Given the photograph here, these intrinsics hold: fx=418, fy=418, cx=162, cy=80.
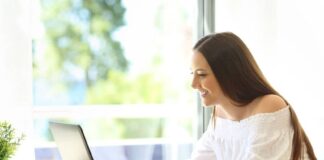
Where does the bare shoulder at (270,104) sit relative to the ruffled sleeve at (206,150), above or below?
above

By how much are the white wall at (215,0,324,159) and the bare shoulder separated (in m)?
0.67

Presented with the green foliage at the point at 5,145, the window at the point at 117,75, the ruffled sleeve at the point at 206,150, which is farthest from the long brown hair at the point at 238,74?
the window at the point at 117,75

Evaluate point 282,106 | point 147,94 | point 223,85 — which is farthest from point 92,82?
point 282,106

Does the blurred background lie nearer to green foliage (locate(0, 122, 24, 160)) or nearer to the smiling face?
green foliage (locate(0, 122, 24, 160))

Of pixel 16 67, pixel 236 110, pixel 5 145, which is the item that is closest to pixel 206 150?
pixel 236 110

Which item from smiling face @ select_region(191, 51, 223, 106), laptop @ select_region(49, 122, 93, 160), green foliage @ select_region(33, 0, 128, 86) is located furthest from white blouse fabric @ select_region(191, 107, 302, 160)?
green foliage @ select_region(33, 0, 128, 86)

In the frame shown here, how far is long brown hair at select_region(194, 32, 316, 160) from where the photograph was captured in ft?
4.79

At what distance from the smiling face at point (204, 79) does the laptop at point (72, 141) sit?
0.45 m

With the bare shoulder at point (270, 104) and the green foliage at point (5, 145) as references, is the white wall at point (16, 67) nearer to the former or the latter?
the green foliage at point (5, 145)

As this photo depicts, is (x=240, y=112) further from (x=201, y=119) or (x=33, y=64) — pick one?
(x=33, y=64)

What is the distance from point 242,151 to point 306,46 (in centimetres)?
86

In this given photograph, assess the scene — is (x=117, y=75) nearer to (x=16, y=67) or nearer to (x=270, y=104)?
(x=16, y=67)

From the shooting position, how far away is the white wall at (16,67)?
7.06 ft

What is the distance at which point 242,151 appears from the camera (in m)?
1.53
